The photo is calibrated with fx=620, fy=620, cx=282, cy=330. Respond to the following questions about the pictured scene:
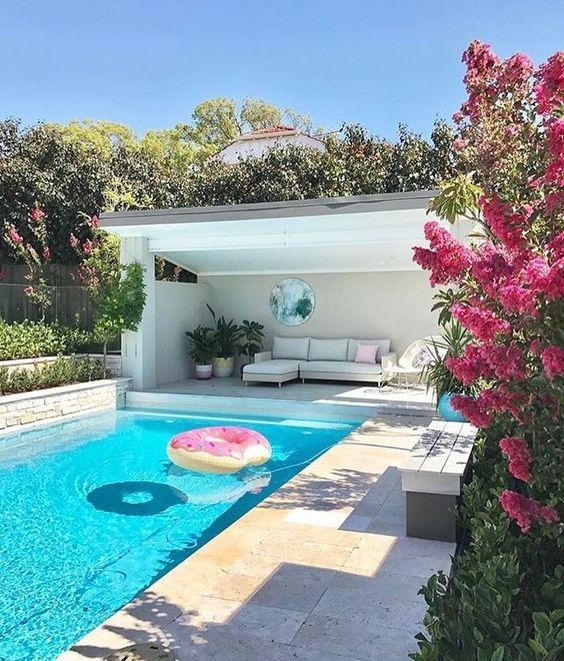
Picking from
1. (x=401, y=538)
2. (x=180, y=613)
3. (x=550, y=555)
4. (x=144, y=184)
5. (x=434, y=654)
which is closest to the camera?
(x=434, y=654)

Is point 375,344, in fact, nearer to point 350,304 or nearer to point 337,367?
point 337,367

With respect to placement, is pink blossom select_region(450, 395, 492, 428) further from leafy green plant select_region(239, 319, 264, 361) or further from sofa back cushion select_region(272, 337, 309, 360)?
leafy green plant select_region(239, 319, 264, 361)

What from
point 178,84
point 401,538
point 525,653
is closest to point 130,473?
point 401,538

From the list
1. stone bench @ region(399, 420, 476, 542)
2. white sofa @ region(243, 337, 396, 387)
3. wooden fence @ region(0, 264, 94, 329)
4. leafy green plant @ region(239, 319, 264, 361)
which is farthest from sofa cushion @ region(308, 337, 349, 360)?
stone bench @ region(399, 420, 476, 542)

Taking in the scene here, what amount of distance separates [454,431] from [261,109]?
4056 cm

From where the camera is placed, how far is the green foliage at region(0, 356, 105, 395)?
11484 mm

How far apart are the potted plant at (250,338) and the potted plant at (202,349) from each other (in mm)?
878

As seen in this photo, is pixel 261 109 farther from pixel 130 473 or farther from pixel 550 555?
pixel 550 555

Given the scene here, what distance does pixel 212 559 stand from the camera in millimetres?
4613

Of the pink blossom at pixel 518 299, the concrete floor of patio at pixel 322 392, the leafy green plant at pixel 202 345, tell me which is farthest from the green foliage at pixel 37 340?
the pink blossom at pixel 518 299

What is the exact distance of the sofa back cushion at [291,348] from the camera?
15.5 metres

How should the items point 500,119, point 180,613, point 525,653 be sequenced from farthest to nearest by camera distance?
point 500,119, point 180,613, point 525,653

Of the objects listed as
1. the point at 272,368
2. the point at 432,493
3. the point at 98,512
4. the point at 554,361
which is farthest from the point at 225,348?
the point at 554,361

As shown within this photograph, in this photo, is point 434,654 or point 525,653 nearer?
point 525,653
